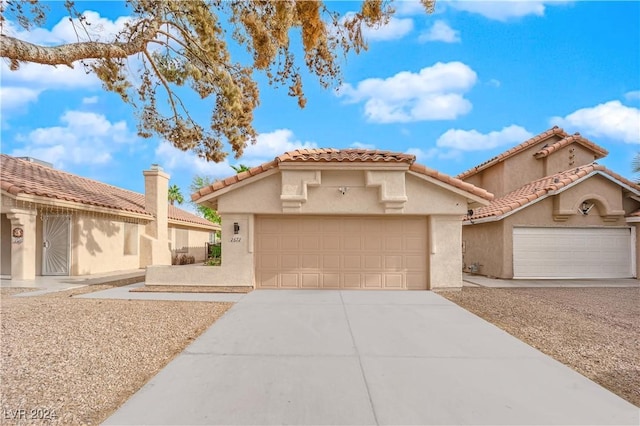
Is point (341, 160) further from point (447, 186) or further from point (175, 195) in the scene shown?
point (175, 195)

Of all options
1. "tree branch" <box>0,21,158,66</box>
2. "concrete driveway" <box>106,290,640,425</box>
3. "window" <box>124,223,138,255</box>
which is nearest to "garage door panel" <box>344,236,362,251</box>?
"concrete driveway" <box>106,290,640,425</box>

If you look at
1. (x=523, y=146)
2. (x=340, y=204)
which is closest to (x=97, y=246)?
(x=340, y=204)

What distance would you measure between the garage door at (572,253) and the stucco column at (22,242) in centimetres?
1930

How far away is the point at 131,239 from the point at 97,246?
8.40ft

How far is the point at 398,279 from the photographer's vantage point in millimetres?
11086

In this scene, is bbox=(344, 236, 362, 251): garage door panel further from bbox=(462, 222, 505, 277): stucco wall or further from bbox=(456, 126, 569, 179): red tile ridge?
bbox=(456, 126, 569, 179): red tile ridge

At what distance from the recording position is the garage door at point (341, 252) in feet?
36.4

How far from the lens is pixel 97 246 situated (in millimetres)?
15602

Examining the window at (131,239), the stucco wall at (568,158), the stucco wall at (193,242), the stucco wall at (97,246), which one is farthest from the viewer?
the stucco wall at (193,242)

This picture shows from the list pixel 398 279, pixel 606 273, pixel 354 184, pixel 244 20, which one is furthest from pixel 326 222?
pixel 606 273

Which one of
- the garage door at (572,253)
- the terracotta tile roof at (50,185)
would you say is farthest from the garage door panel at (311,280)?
the terracotta tile roof at (50,185)

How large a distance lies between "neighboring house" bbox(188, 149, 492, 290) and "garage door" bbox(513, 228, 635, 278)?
5.12m

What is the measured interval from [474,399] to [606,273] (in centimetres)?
1503

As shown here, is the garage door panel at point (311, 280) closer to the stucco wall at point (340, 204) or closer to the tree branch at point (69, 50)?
the stucco wall at point (340, 204)
